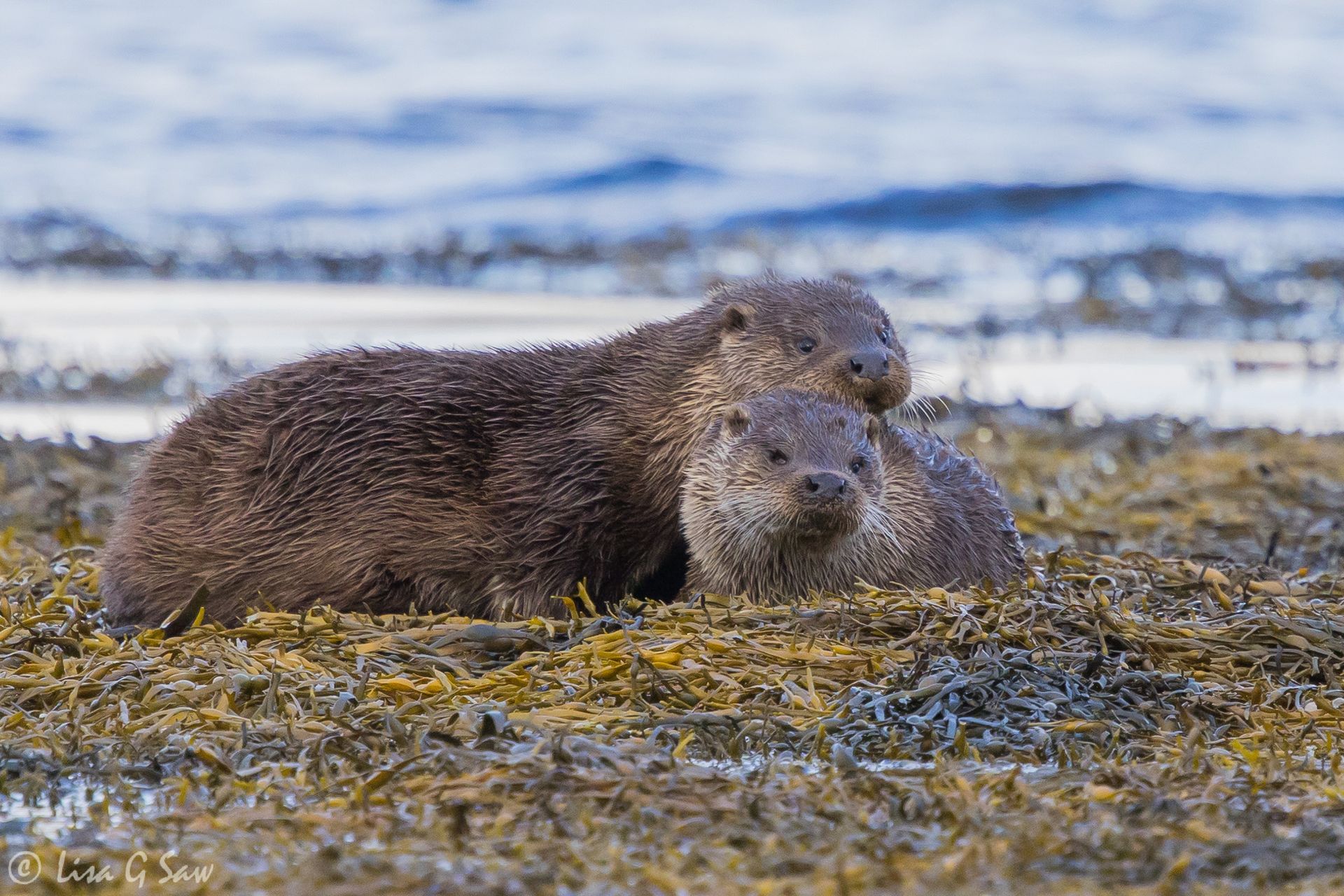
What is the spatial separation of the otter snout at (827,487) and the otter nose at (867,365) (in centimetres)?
58

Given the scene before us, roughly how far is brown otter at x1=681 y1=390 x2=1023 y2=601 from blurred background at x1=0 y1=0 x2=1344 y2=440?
7.77 feet

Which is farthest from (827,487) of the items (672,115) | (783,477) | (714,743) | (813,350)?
(672,115)

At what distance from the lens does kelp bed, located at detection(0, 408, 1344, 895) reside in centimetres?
296

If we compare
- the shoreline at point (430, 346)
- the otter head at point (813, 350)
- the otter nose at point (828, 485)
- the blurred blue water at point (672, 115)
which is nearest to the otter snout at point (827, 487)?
the otter nose at point (828, 485)

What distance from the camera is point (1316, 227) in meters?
15.9

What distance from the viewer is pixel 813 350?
5148 mm

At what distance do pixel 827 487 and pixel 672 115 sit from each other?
1709 cm

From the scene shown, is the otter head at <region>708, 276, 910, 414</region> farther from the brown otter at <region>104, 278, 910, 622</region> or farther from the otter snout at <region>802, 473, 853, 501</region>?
the otter snout at <region>802, 473, 853, 501</region>

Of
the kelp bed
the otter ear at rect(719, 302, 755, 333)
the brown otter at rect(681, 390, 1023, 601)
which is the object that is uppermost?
the otter ear at rect(719, 302, 755, 333)

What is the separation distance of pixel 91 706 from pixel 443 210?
44.8ft

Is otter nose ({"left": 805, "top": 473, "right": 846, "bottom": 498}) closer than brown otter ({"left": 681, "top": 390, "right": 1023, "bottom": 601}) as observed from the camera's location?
Yes

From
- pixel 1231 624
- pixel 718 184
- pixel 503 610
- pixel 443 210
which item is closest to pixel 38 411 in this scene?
pixel 503 610

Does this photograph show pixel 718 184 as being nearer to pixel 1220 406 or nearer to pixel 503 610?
pixel 1220 406
